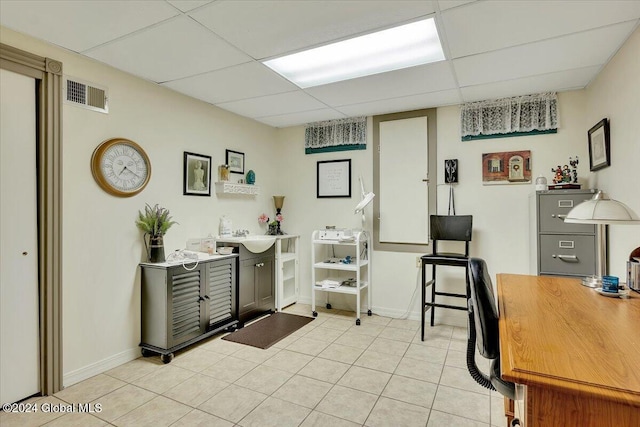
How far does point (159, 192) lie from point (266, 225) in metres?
1.69

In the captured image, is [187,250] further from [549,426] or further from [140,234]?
[549,426]

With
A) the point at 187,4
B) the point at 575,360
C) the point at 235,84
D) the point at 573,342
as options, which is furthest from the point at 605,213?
the point at 235,84

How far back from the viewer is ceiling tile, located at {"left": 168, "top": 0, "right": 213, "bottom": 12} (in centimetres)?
183

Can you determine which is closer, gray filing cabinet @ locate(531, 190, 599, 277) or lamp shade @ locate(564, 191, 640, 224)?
lamp shade @ locate(564, 191, 640, 224)

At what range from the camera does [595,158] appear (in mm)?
2842

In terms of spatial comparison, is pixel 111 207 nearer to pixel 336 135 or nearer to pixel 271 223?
pixel 271 223

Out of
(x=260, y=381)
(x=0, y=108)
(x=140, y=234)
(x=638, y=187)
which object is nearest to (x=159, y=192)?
(x=140, y=234)

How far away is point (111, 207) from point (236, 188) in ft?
4.69

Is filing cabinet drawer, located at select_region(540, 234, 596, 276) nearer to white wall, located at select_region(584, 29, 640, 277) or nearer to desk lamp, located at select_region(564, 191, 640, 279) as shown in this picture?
white wall, located at select_region(584, 29, 640, 277)

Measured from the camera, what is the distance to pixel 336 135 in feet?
14.3

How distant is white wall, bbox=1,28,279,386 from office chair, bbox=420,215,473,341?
243 centimetres

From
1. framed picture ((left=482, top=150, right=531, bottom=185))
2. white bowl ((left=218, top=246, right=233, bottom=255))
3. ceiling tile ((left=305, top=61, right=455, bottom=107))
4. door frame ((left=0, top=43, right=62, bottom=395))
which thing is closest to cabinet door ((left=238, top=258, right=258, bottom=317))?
white bowl ((left=218, top=246, right=233, bottom=255))

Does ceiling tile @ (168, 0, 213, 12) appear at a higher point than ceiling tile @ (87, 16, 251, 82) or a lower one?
lower

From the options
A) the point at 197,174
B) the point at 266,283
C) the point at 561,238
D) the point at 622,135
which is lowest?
the point at 266,283
